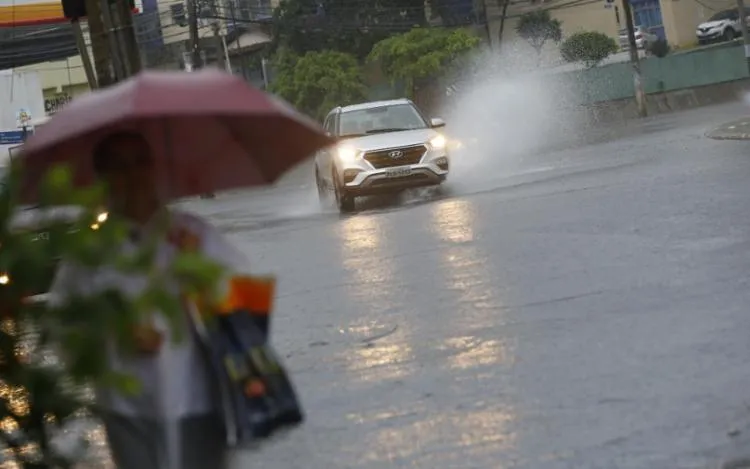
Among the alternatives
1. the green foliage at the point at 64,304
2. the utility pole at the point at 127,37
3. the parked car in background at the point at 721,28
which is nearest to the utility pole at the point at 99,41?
the utility pole at the point at 127,37

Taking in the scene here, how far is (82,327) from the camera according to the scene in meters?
2.39

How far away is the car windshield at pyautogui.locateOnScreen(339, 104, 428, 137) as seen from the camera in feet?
77.7

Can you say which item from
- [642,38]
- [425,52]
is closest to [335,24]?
[425,52]

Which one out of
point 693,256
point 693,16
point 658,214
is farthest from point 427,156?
point 693,16

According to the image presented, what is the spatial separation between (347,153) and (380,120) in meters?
1.54

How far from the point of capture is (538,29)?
206 ft

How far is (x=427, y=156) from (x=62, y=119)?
61.9 ft

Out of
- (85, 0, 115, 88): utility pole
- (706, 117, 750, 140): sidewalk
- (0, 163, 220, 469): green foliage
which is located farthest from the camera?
(706, 117, 750, 140): sidewalk

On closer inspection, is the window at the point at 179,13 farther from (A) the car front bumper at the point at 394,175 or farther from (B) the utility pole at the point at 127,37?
(B) the utility pole at the point at 127,37

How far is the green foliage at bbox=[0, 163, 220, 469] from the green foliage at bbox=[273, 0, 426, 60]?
5495 cm

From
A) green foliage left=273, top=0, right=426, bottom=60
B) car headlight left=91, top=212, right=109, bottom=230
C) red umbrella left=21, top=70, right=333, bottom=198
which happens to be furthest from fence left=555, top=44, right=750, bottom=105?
car headlight left=91, top=212, right=109, bottom=230

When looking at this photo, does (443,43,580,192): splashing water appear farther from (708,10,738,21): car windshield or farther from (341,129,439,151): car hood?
(708,10,738,21): car windshield

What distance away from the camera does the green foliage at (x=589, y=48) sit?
188 ft

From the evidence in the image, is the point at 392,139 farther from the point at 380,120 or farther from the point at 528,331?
the point at 528,331
